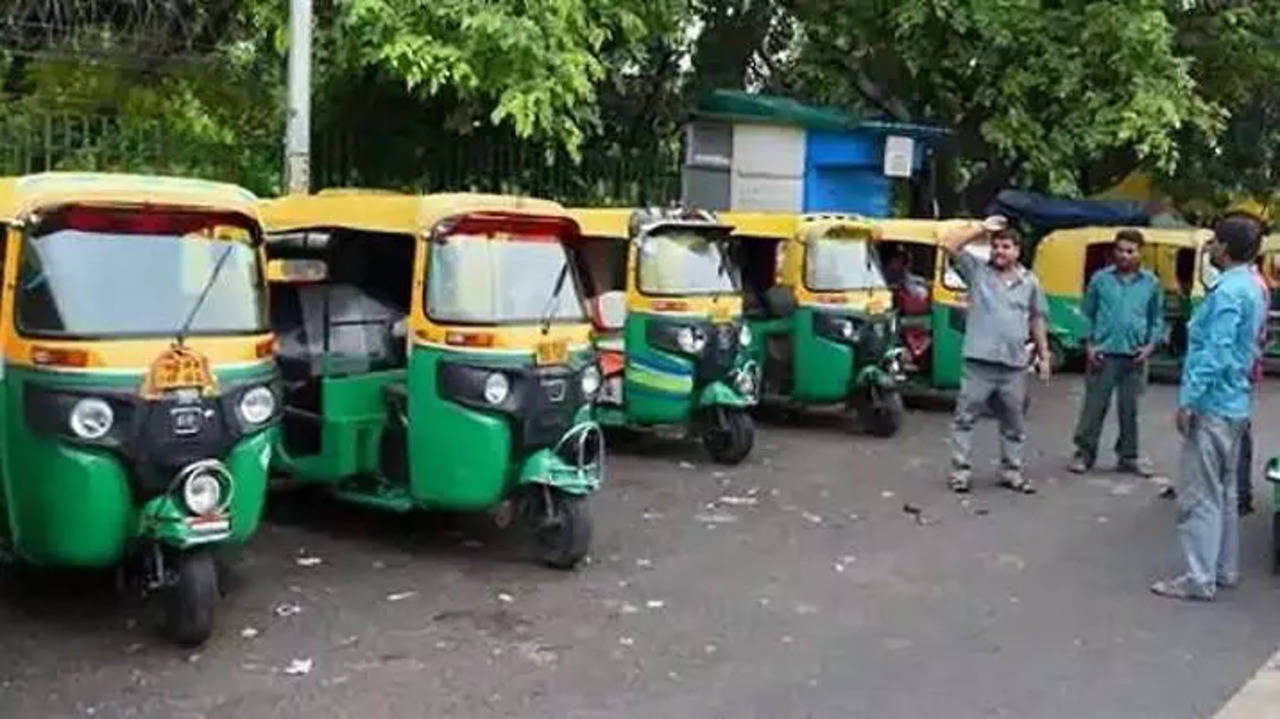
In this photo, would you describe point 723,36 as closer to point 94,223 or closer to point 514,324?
point 514,324

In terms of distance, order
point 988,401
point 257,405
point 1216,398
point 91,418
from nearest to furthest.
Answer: point 91,418 < point 257,405 < point 1216,398 < point 988,401

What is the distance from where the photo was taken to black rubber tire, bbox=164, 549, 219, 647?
6.18m

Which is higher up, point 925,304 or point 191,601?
point 925,304

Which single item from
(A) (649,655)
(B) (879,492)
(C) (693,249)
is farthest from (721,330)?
(A) (649,655)

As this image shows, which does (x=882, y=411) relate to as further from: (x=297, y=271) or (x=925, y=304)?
(x=297, y=271)

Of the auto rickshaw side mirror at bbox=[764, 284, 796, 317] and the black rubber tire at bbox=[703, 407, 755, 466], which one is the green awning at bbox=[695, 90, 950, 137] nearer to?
the auto rickshaw side mirror at bbox=[764, 284, 796, 317]

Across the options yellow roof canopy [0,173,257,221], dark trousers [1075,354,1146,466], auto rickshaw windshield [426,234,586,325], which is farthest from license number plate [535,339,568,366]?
dark trousers [1075,354,1146,466]

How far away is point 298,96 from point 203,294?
4051 millimetres

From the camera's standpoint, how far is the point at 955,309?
46.4 feet

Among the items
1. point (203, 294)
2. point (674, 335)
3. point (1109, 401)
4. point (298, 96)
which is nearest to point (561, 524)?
point (203, 294)

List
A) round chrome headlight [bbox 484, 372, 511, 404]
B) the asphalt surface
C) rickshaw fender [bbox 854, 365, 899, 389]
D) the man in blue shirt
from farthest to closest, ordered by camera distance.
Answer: rickshaw fender [bbox 854, 365, 899, 389]
round chrome headlight [bbox 484, 372, 511, 404]
the man in blue shirt
the asphalt surface

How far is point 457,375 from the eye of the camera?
758cm

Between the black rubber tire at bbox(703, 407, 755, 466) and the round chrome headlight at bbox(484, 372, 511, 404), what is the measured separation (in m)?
3.82

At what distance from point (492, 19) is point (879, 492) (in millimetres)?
4372
